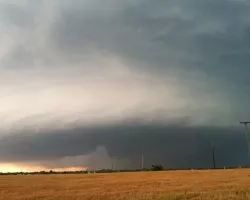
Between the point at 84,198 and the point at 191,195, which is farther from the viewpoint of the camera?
the point at 84,198

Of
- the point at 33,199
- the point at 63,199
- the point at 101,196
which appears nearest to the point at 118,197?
the point at 101,196

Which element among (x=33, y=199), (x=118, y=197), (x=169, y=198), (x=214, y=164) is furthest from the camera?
(x=214, y=164)

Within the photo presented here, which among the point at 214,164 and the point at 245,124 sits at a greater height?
the point at 245,124

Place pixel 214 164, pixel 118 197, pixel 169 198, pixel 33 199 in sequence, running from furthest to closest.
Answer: pixel 214 164 < pixel 33 199 < pixel 118 197 < pixel 169 198

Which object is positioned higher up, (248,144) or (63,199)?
(248,144)

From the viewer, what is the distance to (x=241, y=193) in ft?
131

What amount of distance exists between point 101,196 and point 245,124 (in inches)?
2866

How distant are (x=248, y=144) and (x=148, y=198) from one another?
76249 mm

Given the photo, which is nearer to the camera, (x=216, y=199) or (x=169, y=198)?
(x=216, y=199)

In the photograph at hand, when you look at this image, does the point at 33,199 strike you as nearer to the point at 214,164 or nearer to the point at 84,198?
the point at 84,198

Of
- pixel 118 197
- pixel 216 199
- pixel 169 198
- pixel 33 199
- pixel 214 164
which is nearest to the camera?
pixel 216 199

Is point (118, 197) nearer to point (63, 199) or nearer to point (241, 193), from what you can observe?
point (63, 199)

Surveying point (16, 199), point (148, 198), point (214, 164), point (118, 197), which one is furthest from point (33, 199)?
point (214, 164)

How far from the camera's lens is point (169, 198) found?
3766cm
